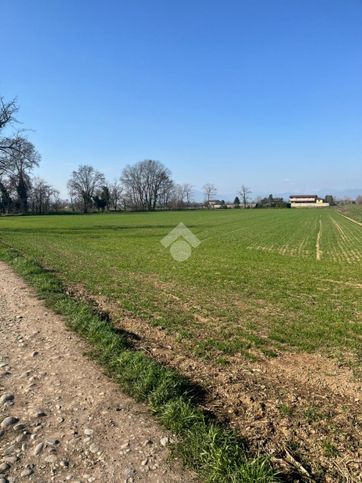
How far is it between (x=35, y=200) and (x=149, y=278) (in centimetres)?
10819

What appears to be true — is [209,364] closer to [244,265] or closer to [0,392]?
[0,392]

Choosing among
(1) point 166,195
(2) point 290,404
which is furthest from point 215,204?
(2) point 290,404

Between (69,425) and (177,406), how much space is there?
1118 mm

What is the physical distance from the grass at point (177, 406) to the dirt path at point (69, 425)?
0.51 feet

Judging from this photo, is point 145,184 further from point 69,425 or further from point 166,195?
point 69,425

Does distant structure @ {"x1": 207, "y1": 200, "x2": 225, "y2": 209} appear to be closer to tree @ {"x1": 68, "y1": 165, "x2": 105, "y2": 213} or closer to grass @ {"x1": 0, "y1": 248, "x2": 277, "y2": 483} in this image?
tree @ {"x1": 68, "y1": 165, "x2": 105, "y2": 213}

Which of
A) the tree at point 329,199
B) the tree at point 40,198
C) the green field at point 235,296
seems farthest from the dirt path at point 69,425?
the tree at point 329,199

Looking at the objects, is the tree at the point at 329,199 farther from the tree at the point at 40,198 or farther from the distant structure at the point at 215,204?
the tree at the point at 40,198

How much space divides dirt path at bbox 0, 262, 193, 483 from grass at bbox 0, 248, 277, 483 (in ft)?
0.51

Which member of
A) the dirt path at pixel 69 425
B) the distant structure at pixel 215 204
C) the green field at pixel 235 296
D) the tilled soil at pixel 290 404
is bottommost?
the green field at pixel 235 296

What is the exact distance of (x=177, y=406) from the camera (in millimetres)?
3979

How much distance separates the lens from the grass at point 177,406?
3056 millimetres

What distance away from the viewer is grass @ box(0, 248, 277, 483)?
306 centimetres

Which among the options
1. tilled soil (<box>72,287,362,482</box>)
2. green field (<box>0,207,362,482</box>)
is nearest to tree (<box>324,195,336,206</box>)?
green field (<box>0,207,362,482</box>)
